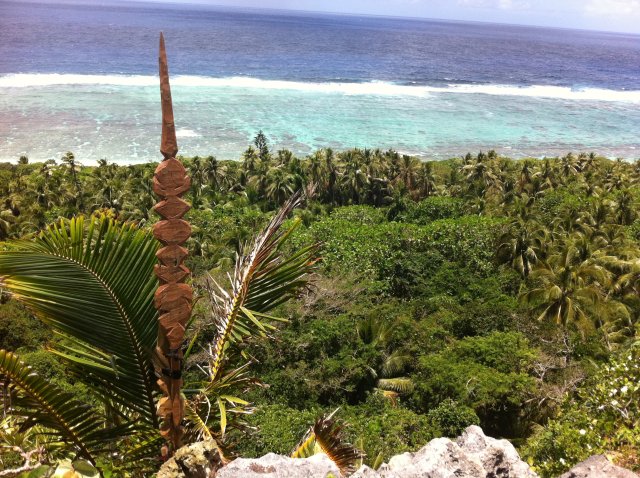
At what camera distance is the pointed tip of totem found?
131 inches

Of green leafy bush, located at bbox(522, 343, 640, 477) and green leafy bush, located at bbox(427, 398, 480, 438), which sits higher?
green leafy bush, located at bbox(522, 343, 640, 477)

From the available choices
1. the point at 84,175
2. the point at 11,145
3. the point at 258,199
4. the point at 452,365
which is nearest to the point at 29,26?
the point at 11,145

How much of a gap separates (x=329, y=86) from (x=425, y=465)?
123695 millimetres

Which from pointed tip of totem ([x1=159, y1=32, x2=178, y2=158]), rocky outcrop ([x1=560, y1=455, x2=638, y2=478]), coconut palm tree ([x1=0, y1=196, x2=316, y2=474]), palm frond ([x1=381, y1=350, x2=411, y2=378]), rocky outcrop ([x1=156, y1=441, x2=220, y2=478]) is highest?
pointed tip of totem ([x1=159, y1=32, x2=178, y2=158])

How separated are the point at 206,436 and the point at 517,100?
423 ft

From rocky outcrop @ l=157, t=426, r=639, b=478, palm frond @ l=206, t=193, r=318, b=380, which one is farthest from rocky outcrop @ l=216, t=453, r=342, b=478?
palm frond @ l=206, t=193, r=318, b=380

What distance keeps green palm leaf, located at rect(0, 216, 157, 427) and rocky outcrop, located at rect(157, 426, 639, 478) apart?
0.89 meters

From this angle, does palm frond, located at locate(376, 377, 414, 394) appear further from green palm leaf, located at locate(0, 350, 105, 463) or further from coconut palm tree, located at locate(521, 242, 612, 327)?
green palm leaf, located at locate(0, 350, 105, 463)

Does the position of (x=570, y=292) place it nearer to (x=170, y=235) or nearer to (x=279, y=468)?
(x=279, y=468)

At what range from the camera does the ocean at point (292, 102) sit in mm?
77500

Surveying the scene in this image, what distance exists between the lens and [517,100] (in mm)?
119500

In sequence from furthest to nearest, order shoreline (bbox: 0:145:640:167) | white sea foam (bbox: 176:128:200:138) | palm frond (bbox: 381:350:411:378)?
white sea foam (bbox: 176:128:200:138), shoreline (bbox: 0:145:640:167), palm frond (bbox: 381:350:411:378)

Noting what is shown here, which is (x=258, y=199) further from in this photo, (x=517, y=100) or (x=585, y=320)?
(x=517, y=100)

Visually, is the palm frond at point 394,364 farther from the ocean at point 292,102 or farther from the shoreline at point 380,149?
the ocean at point 292,102
